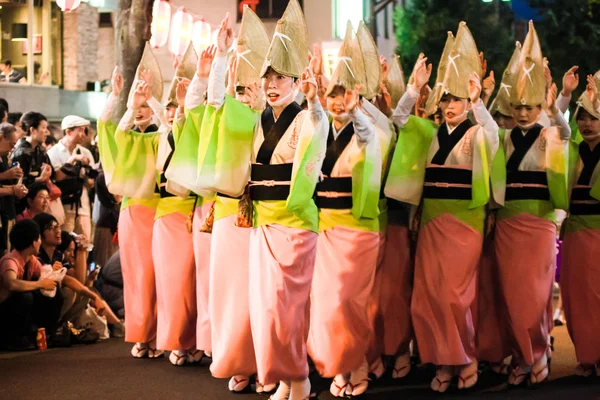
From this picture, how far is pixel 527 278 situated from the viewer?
22.0ft

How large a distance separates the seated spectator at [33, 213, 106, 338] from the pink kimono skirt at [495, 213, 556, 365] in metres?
3.41

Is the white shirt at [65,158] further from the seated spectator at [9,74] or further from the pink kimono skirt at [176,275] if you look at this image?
the seated spectator at [9,74]

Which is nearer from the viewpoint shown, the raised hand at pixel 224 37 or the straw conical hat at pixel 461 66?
the raised hand at pixel 224 37

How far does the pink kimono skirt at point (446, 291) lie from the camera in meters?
6.49

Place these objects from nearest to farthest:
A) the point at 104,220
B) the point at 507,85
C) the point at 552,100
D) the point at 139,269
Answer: the point at 552,100
the point at 507,85
the point at 139,269
the point at 104,220

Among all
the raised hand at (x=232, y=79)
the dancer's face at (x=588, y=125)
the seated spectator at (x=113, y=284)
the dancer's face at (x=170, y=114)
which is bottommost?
the seated spectator at (x=113, y=284)

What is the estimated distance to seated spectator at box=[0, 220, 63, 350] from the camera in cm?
783

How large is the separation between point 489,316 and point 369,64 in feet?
6.06

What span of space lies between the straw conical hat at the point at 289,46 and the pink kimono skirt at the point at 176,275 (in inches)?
68.2

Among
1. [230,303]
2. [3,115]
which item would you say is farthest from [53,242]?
[230,303]

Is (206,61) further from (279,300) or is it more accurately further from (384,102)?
(384,102)

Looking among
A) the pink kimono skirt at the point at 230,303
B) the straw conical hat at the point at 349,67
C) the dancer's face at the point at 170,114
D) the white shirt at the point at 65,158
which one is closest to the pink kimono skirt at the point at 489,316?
the straw conical hat at the point at 349,67

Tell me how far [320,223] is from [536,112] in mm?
1648

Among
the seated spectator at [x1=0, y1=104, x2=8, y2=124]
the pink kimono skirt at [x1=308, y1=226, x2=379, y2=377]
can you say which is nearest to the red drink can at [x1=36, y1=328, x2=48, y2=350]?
the seated spectator at [x1=0, y1=104, x2=8, y2=124]
